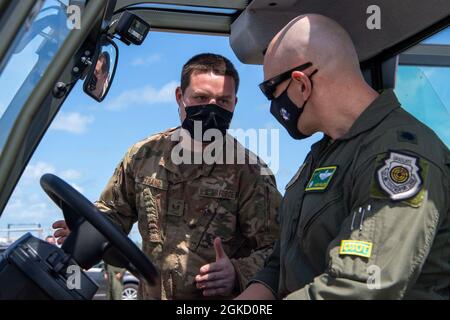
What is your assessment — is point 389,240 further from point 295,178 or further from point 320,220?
point 295,178

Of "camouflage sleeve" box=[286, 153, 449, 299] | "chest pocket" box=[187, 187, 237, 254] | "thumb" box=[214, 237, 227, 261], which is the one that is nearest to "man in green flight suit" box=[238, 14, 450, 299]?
"camouflage sleeve" box=[286, 153, 449, 299]

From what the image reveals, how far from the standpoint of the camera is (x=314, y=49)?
173cm

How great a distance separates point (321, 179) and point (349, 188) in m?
0.13

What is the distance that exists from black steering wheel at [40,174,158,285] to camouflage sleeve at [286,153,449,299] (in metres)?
0.42

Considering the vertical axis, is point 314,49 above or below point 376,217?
above

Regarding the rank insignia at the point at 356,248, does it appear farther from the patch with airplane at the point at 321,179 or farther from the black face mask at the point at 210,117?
the black face mask at the point at 210,117

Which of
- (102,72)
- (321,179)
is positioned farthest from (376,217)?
(102,72)

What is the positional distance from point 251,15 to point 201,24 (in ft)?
0.97

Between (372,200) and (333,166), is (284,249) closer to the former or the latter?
(333,166)

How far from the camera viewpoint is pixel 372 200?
1346 mm

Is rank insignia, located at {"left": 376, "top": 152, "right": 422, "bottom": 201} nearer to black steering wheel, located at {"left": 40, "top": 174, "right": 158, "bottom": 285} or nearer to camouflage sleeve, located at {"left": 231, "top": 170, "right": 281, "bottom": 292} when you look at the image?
black steering wheel, located at {"left": 40, "top": 174, "right": 158, "bottom": 285}

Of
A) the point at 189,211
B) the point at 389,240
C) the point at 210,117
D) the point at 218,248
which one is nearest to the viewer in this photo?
the point at 389,240

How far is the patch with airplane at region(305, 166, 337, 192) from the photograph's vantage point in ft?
5.10

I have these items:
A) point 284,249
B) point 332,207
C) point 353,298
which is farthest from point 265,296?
point 353,298
